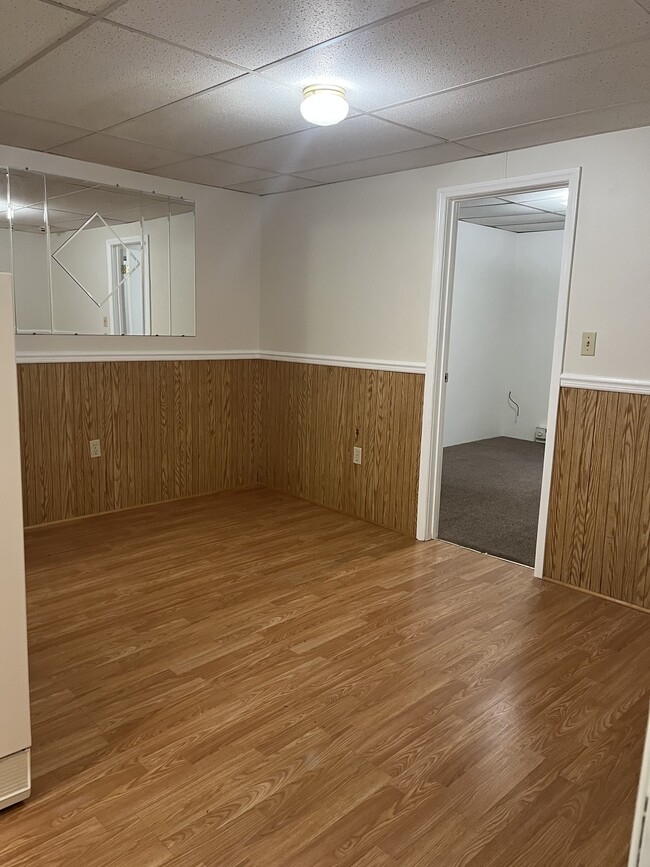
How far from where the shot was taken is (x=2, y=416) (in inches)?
61.8

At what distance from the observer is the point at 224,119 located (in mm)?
2883

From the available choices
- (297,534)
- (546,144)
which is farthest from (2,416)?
(546,144)

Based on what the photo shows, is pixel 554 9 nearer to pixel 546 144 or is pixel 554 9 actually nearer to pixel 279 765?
pixel 546 144

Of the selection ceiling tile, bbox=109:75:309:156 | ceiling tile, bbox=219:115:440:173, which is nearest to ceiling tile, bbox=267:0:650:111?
ceiling tile, bbox=109:75:309:156

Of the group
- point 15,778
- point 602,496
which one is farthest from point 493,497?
point 15,778

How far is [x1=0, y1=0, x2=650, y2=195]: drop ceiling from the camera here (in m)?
1.88

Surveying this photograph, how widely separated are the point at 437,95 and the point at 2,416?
1.99 m

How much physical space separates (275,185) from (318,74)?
2008 millimetres

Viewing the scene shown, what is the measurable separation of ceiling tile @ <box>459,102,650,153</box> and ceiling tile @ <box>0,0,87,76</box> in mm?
1855

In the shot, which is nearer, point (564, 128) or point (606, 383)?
point (564, 128)

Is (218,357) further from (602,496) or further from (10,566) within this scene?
(10,566)

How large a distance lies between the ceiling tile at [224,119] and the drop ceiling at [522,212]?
1.73 m

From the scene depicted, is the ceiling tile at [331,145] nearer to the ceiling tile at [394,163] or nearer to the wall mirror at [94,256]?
the ceiling tile at [394,163]

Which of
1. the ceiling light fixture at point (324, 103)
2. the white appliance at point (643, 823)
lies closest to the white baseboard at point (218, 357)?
the ceiling light fixture at point (324, 103)
